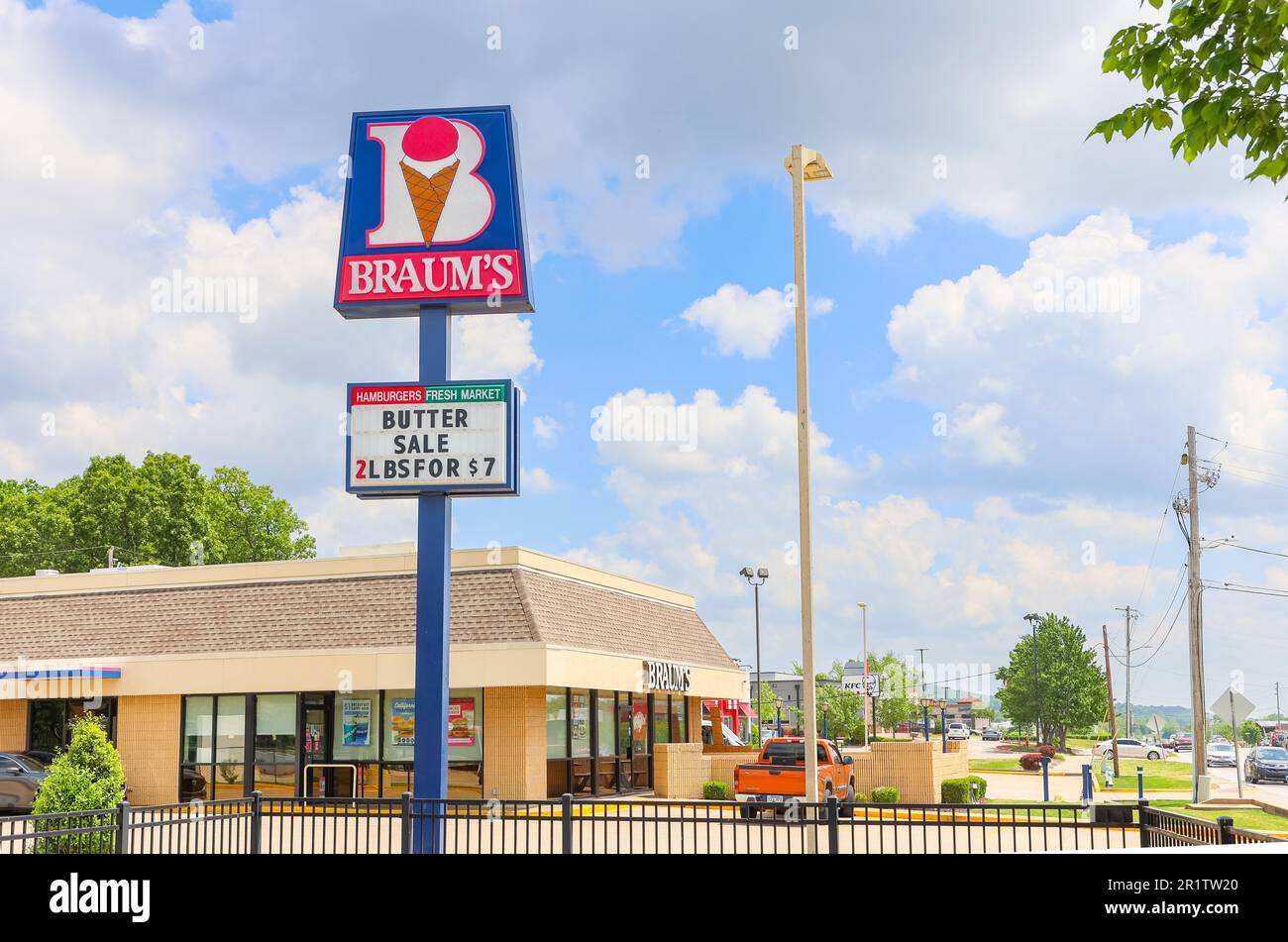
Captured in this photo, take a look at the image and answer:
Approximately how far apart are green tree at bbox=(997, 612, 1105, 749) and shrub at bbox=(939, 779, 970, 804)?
61.7m

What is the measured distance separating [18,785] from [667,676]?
1574 centimetres

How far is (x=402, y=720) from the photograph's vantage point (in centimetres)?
2892

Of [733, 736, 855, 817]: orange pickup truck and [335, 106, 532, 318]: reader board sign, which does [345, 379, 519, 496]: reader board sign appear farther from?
[733, 736, 855, 817]: orange pickup truck

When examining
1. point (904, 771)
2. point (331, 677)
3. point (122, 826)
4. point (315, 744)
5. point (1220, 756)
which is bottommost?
point (1220, 756)

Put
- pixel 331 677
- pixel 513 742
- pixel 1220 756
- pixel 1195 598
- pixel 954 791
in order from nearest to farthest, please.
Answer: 1. pixel 513 742
2. pixel 331 677
3. pixel 954 791
4. pixel 1195 598
5. pixel 1220 756

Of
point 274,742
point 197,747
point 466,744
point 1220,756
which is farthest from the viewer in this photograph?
point 1220,756

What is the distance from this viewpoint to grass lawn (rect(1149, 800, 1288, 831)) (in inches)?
1133

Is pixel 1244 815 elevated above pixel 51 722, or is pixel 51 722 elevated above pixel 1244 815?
pixel 51 722

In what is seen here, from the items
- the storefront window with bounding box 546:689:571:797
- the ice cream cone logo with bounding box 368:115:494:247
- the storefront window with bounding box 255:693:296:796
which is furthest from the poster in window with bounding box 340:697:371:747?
the ice cream cone logo with bounding box 368:115:494:247

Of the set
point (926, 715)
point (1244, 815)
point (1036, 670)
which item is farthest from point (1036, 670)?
point (1244, 815)

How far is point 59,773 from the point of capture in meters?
18.6

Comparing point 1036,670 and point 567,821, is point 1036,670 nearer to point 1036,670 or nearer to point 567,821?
point 1036,670
